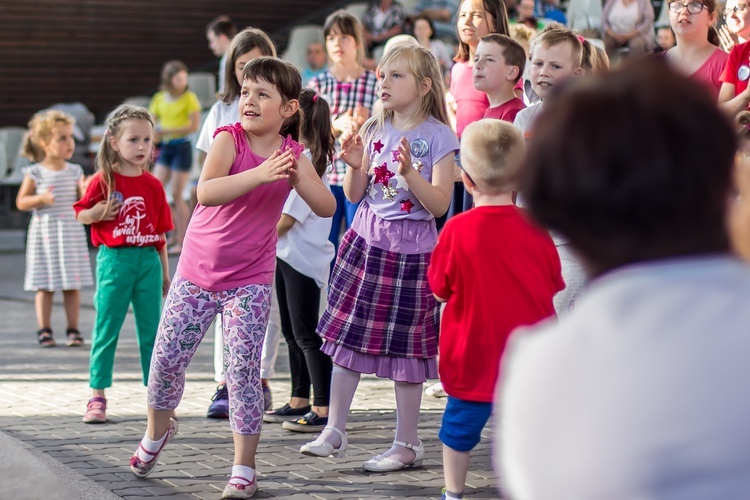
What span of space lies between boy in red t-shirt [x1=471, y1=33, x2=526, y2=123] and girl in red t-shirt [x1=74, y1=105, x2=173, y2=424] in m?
1.68

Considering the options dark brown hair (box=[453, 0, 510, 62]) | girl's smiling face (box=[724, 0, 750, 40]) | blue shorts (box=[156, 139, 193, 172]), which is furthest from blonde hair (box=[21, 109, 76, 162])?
blue shorts (box=[156, 139, 193, 172])

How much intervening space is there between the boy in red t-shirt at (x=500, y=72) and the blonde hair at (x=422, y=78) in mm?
411

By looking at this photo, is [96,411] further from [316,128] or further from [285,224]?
[316,128]

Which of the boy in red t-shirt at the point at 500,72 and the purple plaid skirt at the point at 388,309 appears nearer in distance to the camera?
the purple plaid skirt at the point at 388,309

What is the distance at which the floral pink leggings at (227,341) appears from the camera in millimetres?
4215

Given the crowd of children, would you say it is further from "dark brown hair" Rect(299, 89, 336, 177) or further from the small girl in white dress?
the small girl in white dress

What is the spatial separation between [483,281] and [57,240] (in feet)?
15.9

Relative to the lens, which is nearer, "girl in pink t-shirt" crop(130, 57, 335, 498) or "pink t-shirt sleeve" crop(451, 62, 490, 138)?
"girl in pink t-shirt" crop(130, 57, 335, 498)

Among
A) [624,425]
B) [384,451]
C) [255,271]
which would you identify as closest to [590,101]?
[624,425]

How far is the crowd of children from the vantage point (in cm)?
384

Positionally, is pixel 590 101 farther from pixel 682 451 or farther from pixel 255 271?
pixel 255 271

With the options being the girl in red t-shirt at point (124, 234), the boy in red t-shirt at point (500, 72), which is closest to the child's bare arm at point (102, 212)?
the girl in red t-shirt at point (124, 234)

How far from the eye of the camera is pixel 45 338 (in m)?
7.69

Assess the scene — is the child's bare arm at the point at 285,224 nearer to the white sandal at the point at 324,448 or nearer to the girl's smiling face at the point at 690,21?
the white sandal at the point at 324,448
